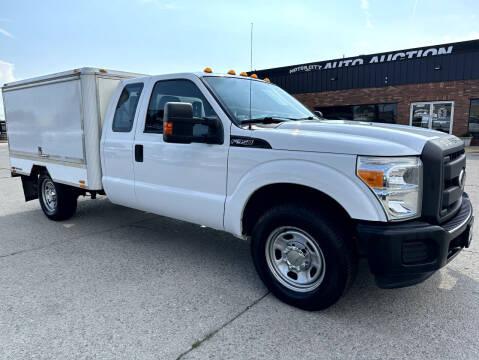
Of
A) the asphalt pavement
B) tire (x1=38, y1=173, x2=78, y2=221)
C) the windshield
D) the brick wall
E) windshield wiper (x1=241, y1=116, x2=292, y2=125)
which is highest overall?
the brick wall

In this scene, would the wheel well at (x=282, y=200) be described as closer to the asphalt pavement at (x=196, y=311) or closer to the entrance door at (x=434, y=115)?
the asphalt pavement at (x=196, y=311)

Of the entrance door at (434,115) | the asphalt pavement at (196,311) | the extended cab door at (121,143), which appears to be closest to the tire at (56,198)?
the asphalt pavement at (196,311)

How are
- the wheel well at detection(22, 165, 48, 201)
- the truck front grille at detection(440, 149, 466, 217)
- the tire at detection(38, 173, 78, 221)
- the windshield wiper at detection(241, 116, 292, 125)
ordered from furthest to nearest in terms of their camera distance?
the wheel well at detection(22, 165, 48, 201) → the tire at detection(38, 173, 78, 221) → the windshield wiper at detection(241, 116, 292, 125) → the truck front grille at detection(440, 149, 466, 217)

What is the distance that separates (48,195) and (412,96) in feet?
60.7

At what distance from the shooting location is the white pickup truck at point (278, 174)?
2592 mm

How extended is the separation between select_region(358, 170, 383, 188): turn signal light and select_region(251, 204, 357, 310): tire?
44 centimetres

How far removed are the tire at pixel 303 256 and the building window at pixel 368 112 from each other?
1793cm

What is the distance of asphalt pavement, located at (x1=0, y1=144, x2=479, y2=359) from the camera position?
253 cm

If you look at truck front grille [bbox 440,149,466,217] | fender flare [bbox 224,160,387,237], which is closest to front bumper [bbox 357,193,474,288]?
fender flare [bbox 224,160,387,237]

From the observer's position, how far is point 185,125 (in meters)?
3.21

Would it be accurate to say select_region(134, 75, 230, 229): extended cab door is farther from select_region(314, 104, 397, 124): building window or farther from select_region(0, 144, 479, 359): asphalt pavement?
select_region(314, 104, 397, 124): building window

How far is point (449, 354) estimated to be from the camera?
245 centimetres

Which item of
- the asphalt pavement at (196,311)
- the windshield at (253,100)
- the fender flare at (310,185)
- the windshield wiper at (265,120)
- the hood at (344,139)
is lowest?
the asphalt pavement at (196,311)

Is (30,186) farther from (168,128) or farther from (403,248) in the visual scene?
(403,248)
